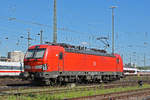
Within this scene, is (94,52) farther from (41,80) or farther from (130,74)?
(130,74)

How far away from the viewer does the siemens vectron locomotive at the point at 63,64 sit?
21.3 meters

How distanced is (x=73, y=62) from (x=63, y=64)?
179 cm

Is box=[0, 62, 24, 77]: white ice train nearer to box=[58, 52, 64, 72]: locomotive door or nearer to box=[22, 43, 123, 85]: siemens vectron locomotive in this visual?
box=[22, 43, 123, 85]: siemens vectron locomotive

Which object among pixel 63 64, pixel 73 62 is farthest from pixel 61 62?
pixel 73 62

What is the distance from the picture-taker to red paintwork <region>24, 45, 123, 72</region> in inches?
848

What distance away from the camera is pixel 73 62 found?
24.6 meters

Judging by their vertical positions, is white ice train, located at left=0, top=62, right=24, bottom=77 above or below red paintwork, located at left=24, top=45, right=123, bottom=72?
below

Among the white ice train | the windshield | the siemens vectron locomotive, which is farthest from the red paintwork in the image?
the white ice train

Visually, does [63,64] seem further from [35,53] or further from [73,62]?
[35,53]

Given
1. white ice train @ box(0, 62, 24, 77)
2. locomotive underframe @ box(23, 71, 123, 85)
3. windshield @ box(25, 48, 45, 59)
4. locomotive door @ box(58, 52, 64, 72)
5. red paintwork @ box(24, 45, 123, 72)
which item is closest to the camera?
locomotive underframe @ box(23, 71, 123, 85)

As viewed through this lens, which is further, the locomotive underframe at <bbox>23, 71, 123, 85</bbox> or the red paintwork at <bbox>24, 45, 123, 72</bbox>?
the red paintwork at <bbox>24, 45, 123, 72</bbox>

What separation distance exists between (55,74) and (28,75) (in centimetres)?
236

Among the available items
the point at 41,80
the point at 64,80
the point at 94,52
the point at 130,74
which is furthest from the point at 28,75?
the point at 130,74

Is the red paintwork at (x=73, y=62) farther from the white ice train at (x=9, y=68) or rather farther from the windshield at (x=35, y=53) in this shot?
the white ice train at (x=9, y=68)
